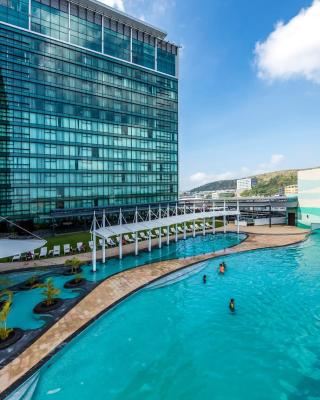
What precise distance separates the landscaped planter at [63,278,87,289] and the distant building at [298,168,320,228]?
4693 cm

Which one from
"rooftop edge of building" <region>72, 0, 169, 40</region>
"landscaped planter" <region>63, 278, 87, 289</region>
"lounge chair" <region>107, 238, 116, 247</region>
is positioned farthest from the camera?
"rooftop edge of building" <region>72, 0, 169, 40</region>

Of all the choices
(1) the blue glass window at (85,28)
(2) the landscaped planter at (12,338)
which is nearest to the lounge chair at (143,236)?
(2) the landscaped planter at (12,338)

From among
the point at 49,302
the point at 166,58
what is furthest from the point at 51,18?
the point at 49,302

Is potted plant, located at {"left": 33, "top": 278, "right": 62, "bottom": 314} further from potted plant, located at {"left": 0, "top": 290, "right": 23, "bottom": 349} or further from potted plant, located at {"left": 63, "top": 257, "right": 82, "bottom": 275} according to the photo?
potted plant, located at {"left": 63, "top": 257, "right": 82, "bottom": 275}

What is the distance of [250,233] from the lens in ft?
138

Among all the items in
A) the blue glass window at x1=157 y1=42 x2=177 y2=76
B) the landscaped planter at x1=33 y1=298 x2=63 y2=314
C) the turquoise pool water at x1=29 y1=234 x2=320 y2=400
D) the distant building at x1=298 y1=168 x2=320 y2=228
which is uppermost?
the blue glass window at x1=157 y1=42 x2=177 y2=76

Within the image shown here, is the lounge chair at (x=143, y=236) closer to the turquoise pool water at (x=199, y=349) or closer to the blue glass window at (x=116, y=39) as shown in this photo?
the turquoise pool water at (x=199, y=349)

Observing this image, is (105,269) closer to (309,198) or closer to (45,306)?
(45,306)

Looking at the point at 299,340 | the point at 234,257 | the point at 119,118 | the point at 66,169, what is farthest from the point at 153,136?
the point at 299,340

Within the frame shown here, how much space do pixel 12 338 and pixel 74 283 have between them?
290 inches

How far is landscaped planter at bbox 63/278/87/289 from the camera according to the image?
755 inches

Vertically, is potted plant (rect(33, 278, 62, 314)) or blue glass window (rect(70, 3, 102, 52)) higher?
blue glass window (rect(70, 3, 102, 52))

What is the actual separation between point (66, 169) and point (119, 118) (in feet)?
54.3

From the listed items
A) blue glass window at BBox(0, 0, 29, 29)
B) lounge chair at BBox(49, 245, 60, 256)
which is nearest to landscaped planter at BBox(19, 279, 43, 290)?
lounge chair at BBox(49, 245, 60, 256)
